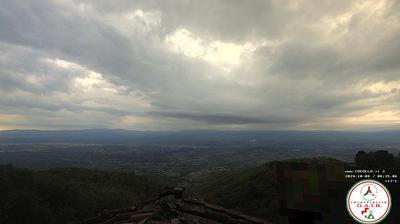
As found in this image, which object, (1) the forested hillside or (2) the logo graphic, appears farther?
(1) the forested hillside

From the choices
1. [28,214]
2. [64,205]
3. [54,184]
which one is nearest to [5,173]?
[54,184]

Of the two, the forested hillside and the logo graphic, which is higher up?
the logo graphic

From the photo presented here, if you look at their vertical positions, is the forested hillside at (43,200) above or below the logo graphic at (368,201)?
below

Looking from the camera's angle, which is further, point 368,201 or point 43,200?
point 43,200

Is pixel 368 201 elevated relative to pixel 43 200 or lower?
elevated

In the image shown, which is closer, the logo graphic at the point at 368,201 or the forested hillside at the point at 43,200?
the logo graphic at the point at 368,201

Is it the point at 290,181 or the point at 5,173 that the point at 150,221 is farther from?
the point at 5,173

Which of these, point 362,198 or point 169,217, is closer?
point 362,198

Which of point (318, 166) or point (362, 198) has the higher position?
point (318, 166)
